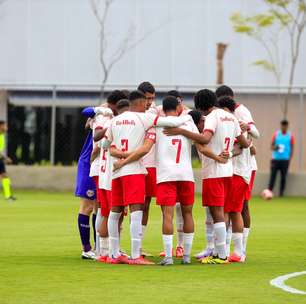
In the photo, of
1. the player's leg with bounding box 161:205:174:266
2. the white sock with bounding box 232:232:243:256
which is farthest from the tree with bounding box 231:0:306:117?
the player's leg with bounding box 161:205:174:266

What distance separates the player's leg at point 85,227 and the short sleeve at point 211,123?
1.94 metres

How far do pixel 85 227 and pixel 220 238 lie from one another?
5.77ft

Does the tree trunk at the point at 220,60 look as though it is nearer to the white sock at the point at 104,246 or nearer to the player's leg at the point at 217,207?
the white sock at the point at 104,246

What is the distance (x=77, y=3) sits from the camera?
40844 mm

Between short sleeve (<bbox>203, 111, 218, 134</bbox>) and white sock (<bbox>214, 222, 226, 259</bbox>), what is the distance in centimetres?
107

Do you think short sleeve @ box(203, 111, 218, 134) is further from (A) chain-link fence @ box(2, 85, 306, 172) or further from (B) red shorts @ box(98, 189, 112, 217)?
(A) chain-link fence @ box(2, 85, 306, 172)

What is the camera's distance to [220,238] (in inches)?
550

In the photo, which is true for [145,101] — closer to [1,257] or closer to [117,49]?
[1,257]

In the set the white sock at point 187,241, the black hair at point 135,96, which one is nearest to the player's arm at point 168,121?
the black hair at point 135,96

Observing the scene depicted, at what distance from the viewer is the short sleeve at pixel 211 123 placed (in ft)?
45.1

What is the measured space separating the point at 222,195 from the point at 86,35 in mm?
26901

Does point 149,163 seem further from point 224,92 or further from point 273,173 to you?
point 273,173

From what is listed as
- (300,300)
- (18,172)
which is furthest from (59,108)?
(300,300)

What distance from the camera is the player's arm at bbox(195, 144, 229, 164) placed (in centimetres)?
1385
